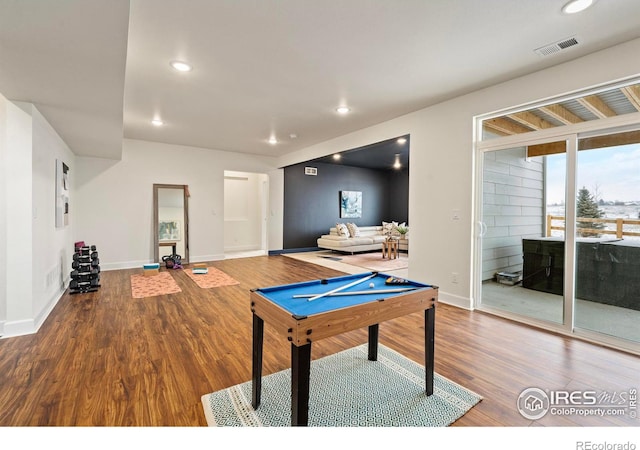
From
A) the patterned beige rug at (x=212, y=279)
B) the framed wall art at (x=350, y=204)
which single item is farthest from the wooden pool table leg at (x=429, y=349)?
the framed wall art at (x=350, y=204)

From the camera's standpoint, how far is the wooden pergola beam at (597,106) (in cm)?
278

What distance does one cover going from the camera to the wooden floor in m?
1.81

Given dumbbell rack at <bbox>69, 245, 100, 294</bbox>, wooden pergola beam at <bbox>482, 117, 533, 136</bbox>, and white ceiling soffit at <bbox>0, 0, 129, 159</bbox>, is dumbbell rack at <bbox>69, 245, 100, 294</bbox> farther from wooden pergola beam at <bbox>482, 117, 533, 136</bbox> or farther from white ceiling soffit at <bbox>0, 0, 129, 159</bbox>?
wooden pergola beam at <bbox>482, 117, 533, 136</bbox>

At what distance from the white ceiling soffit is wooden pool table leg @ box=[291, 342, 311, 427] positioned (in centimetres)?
194

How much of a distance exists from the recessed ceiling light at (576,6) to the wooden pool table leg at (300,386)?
2.83m

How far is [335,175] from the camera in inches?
387

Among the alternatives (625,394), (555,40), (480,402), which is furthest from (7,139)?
(625,394)

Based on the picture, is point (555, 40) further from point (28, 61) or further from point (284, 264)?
point (284, 264)

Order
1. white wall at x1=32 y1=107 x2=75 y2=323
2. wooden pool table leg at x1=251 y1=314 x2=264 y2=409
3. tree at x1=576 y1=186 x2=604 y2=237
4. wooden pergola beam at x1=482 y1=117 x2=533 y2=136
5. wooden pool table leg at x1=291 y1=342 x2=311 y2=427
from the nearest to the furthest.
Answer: wooden pool table leg at x1=291 y1=342 x2=311 y2=427 < wooden pool table leg at x1=251 y1=314 x2=264 y2=409 < tree at x1=576 y1=186 x2=604 y2=237 < white wall at x1=32 y1=107 x2=75 y2=323 < wooden pergola beam at x1=482 y1=117 x2=533 y2=136

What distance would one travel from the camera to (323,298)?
1.91 meters

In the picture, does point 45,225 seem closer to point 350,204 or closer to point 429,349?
point 429,349

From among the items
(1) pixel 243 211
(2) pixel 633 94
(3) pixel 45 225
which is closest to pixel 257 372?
(3) pixel 45 225

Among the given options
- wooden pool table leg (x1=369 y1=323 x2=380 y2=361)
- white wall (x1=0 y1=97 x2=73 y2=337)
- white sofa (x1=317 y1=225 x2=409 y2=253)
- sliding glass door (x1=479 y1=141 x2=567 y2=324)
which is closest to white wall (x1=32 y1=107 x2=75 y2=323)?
white wall (x1=0 y1=97 x2=73 y2=337)
